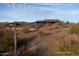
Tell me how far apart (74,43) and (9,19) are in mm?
601

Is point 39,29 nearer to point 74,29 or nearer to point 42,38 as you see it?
point 42,38

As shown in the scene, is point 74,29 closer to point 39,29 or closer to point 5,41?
point 39,29

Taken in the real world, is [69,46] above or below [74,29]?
below

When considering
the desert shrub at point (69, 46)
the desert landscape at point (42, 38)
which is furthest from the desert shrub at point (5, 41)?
the desert shrub at point (69, 46)

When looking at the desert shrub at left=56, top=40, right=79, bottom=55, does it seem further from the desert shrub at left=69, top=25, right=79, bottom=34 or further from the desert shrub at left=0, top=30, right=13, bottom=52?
the desert shrub at left=0, top=30, right=13, bottom=52

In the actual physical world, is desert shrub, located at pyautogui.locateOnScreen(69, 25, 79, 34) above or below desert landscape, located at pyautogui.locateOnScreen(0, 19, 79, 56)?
above

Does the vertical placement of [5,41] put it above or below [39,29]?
below

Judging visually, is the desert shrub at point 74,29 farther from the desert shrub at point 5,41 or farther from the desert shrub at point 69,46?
the desert shrub at point 5,41

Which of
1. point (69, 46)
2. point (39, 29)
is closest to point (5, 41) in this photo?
point (39, 29)

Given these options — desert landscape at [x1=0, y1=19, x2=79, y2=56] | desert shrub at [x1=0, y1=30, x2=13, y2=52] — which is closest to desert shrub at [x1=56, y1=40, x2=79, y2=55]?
desert landscape at [x1=0, y1=19, x2=79, y2=56]

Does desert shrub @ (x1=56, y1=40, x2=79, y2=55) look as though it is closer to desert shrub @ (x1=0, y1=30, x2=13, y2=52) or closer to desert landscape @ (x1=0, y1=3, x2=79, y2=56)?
desert landscape @ (x1=0, y1=3, x2=79, y2=56)

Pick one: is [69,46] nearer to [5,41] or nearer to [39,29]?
[39,29]

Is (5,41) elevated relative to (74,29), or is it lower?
lower

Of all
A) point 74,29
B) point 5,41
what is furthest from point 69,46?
point 5,41
